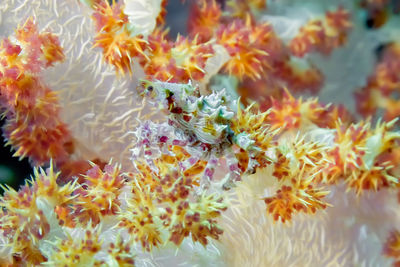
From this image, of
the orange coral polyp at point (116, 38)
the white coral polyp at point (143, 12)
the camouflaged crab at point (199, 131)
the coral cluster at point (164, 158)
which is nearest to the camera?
the coral cluster at point (164, 158)

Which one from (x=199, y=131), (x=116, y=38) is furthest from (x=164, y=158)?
(x=116, y=38)

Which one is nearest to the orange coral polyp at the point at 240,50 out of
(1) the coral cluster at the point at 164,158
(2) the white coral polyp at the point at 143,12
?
(1) the coral cluster at the point at 164,158

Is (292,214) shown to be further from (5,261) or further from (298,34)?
(298,34)

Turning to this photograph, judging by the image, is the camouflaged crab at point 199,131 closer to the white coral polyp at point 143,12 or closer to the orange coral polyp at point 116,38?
the orange coral polyp at point 116,38

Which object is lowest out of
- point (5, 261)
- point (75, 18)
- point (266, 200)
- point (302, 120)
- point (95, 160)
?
point (5, 261)

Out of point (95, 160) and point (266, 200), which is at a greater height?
point (266, 200)

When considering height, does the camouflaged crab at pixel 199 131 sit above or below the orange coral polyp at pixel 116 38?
below

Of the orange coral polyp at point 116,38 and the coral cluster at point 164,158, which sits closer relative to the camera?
the coral cluster at point 164,158

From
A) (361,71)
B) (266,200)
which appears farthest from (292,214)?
(361,71)
